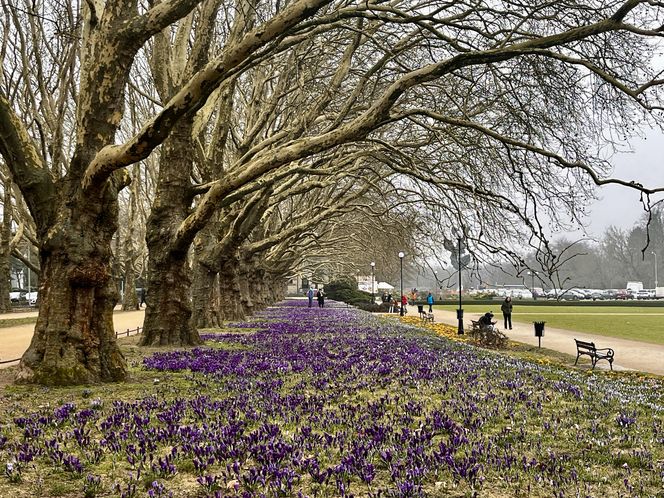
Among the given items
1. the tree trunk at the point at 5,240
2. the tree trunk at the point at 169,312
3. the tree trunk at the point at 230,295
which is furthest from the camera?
the tree trunk at the point at 5,240

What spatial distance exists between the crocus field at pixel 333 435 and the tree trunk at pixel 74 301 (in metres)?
0.55

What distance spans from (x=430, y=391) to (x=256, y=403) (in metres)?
2.65

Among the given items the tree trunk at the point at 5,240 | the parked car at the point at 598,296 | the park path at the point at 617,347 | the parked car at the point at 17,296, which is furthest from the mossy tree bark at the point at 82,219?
the parked car at the point at 598,296

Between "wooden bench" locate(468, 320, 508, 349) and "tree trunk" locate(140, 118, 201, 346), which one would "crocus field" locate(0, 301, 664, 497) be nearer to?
"tree trunk" locate(140, 118, 201, 346)

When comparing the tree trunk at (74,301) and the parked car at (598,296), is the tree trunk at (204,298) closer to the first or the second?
the tree trunk at (74,301)

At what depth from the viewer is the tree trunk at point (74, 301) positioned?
332 inches

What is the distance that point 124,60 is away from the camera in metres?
8.01

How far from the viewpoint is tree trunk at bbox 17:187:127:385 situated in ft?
27.7

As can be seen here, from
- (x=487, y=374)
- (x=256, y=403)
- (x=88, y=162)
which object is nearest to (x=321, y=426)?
(x=256, y=403)

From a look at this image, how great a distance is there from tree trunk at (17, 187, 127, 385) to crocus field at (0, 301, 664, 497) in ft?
1.80

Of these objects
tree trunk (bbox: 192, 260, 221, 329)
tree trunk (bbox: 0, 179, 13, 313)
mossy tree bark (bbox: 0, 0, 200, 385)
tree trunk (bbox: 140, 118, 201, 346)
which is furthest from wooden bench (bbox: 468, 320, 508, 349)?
tree trunk (bbox: 0, 179, 13, 313)

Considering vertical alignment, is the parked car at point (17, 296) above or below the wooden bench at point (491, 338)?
above

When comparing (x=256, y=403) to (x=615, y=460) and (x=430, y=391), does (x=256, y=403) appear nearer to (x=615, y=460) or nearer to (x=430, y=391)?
(x=430, y=391)

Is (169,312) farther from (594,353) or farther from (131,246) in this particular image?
(131,246)
